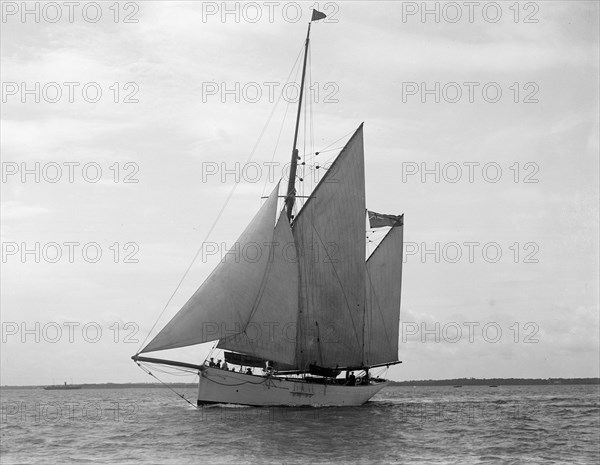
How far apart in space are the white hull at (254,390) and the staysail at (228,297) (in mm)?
5308

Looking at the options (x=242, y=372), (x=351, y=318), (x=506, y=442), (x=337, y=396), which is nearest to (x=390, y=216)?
(x=351, y=318)

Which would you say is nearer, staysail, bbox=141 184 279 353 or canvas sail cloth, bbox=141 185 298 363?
staysail, bbox=141 184 279 353

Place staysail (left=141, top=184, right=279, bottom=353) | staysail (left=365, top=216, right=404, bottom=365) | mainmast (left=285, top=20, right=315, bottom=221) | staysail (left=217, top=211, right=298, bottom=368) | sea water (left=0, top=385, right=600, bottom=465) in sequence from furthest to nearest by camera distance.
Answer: staysail (left=365, top=216, right=404, bottom=365) < mainmast (left=285, top=20, right=315, bottom=221) < staysail (left=217, top=211, right=298, bottom=368) < staysail (left=141, top=184, right=279, bottom=353) < sea water (left=0, top=385, right=600, bottom=465)

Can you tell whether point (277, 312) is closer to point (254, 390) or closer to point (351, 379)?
point (254, 390)

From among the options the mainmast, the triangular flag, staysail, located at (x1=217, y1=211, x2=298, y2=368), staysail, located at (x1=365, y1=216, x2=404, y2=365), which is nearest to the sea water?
staysail, located at (x1=217, y1=211, x2=298, y2=368)

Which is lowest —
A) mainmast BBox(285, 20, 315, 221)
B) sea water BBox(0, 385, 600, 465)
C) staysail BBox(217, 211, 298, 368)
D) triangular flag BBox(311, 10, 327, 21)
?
sea water BBox(0, 385, 600, 465)

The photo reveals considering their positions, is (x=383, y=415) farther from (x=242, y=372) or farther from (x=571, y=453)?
(x=571, y=453)

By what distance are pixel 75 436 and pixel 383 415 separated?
23837mm

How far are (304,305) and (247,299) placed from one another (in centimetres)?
909

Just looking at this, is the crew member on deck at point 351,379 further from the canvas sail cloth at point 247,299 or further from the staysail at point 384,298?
the canvas sail cloth at point 247,299

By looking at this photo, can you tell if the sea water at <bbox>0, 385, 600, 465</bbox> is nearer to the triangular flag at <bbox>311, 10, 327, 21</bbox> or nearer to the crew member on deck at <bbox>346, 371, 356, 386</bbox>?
the crew member on deck at <bbox>346, 371, 356, 386</bbox>

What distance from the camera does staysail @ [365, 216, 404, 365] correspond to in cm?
6769

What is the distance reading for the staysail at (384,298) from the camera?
67.7 meters

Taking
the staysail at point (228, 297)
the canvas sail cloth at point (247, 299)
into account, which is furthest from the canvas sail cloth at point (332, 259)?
the staysail at point (228, 297)
